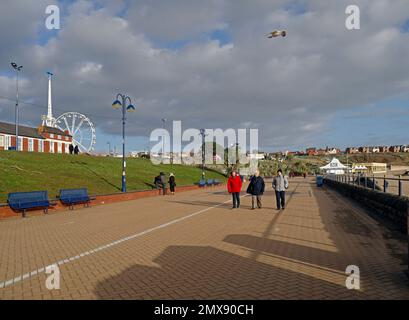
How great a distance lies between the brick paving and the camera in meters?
4.99

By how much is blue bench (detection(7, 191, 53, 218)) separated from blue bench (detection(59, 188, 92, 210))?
3.25 ft

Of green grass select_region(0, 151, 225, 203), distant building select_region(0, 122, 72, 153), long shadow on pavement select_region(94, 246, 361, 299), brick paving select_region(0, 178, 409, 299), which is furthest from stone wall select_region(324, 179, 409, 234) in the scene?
distant building select_region(0, 122, 72, 153)

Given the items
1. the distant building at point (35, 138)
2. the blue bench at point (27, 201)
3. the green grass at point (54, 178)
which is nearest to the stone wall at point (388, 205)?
the blue bench at point (27, 201)

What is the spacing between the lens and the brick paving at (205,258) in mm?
4988

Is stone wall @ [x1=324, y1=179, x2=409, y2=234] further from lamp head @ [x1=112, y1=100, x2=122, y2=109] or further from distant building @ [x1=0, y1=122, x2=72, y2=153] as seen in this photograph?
distant building @ [x1=0, y1=122, x2=72, y2=153]

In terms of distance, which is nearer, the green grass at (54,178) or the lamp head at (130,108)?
the green grass at (54,178)

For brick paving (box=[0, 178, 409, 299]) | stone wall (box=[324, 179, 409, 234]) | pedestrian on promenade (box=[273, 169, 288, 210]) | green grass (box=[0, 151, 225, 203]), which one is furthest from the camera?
green grass (box=[0, 151, 225, 203])

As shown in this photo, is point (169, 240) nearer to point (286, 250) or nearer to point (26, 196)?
point (286, 250)

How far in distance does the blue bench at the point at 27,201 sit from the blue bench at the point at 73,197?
3.25 feet

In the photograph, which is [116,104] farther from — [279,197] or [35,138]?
[35,138]

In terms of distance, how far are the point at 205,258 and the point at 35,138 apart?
6093 cm

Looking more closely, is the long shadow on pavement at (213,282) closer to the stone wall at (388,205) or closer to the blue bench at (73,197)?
the stone wall at (388,205)

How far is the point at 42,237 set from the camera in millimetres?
9375

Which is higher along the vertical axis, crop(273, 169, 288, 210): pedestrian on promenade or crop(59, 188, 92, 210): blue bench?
crop(273, 169, 288, 210): pedestrian on promenade
